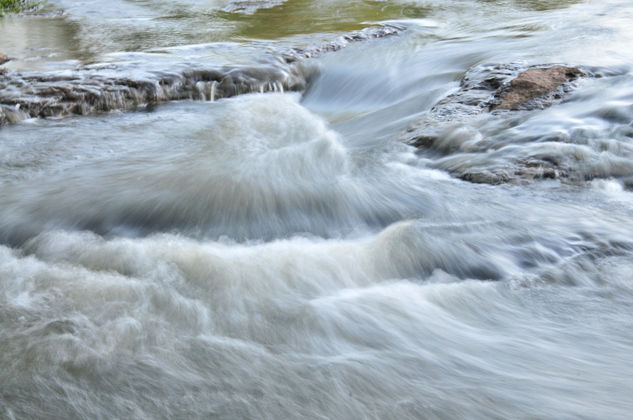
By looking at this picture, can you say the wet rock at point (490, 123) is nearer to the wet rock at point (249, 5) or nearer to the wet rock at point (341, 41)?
the wet rock at point (341, 41)

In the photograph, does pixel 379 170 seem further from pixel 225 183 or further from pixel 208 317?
pixel 208 317

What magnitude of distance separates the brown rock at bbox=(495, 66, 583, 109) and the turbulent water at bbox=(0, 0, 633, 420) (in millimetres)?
184

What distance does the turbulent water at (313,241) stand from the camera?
250 centimetres

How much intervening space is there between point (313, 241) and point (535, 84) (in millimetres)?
3316

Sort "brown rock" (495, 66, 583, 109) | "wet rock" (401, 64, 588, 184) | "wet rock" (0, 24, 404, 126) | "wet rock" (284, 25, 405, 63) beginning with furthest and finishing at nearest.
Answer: "wet rock" (284, 25, 405, 63) < "wet rock" (0, 24, 404, 126) < "brown rock" (495, 66, 583, 109) < "wet rock" (401, 64, 588, 184)

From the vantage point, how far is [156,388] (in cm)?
244

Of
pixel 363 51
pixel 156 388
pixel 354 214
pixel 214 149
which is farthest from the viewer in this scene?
pixel 363 51

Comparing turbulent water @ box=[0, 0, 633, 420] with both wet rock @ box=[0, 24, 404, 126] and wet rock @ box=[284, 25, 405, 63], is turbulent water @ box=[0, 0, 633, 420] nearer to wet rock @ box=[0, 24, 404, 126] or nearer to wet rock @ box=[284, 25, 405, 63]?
wet rock @ box=[0, 24, 404, 126]

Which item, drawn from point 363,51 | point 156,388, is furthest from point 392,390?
point 363,51

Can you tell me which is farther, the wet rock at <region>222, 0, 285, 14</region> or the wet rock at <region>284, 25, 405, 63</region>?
the wet rock at <region>222, 0, 285, 14</region>

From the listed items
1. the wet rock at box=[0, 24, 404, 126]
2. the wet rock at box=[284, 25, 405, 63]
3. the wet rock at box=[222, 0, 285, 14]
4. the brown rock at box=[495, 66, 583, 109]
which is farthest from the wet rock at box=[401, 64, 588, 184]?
the wet rock at box=[222, 0, 285, 14]

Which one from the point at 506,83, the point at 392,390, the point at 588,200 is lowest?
the point at 392,390

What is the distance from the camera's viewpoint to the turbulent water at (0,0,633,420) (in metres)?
2.50

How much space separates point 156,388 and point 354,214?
2151 mm
